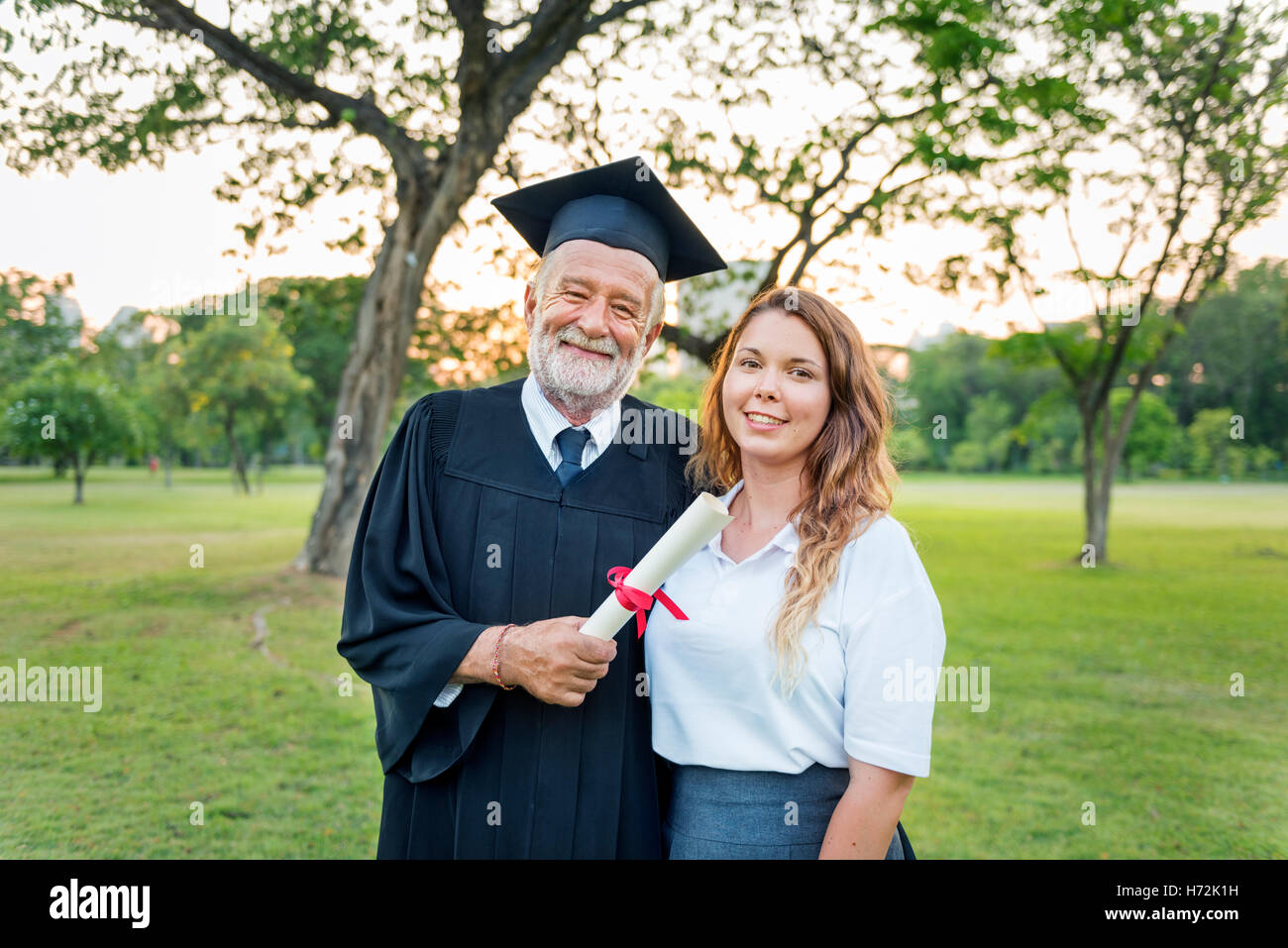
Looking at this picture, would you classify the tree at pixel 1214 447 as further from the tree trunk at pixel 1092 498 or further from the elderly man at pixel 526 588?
the elderly man at pixel 526 588

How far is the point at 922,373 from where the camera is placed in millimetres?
58438

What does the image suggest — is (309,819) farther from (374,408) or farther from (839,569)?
(374,408)

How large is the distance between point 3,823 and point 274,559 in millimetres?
11989

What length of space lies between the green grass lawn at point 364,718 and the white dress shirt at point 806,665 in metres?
0.50

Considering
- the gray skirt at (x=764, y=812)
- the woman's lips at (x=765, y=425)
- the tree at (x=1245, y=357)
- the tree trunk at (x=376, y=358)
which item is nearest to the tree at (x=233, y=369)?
the tree trunk at (x=376, y=358)

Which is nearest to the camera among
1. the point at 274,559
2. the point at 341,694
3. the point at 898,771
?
the point at 898,771

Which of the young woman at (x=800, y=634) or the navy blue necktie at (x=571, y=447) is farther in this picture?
the navy blue necktie at (x=571, y=447)

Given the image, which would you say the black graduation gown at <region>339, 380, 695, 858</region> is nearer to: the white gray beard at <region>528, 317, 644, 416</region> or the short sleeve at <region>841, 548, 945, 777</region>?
the white gray beard at <region>528, 317, 644, 416</region>

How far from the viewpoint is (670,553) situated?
6.04 feet

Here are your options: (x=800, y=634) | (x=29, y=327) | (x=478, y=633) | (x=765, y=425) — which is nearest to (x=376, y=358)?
(x=478, y=633)

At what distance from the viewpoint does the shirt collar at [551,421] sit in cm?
251

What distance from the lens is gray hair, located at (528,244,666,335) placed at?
8.68 ft

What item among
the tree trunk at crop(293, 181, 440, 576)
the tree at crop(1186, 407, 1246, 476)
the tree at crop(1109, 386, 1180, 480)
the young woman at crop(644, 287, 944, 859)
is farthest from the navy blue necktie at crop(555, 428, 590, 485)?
the tree at crop(1109, 386, 1180, 480)
